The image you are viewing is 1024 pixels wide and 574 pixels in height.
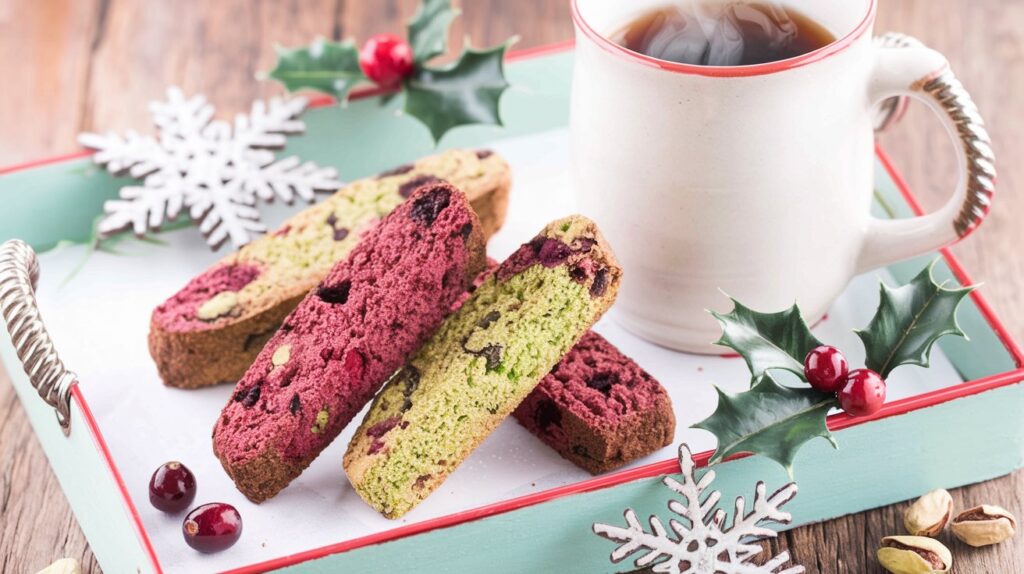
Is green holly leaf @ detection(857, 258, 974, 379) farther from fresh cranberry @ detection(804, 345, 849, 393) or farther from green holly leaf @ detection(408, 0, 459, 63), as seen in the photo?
green holly leaf @ detection(408, 0, 459, 63)

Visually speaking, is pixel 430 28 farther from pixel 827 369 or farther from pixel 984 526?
pixel 984 526

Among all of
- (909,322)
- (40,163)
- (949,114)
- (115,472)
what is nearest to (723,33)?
(949,114)

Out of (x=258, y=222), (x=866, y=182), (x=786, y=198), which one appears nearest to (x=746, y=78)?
(x=786, y=198)

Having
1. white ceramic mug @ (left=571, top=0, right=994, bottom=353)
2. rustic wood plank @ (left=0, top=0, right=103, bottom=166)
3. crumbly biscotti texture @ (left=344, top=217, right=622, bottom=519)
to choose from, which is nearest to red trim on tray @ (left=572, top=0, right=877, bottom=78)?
white ceramic mug @ (left=571, top=0, right=994, bottom=353)

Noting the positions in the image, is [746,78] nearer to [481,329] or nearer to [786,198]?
[786,198]

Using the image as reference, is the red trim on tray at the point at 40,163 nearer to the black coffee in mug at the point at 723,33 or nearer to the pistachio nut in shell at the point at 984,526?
the black coffee in mug at the point at 723,33

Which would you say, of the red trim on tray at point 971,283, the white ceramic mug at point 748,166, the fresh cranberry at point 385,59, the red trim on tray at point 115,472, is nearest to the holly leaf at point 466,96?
the fresh cranberry at point 385,59
